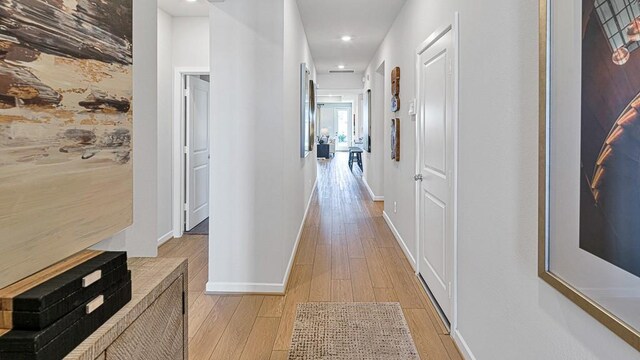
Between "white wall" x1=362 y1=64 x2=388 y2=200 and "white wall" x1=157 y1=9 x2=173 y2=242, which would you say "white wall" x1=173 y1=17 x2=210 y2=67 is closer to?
"white wall" x1=157 y1=9 x2=173 y2=242

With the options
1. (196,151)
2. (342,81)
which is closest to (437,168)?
(196,151)

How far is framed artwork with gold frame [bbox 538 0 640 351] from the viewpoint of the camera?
3.08ft

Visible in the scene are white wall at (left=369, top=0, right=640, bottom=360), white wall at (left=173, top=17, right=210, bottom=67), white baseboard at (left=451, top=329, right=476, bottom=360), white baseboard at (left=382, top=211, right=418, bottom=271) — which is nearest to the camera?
white wall at (left=369, top=0, right=640, bottom=360)

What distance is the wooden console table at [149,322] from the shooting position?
33.5 inches

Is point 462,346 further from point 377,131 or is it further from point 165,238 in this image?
point 377,131

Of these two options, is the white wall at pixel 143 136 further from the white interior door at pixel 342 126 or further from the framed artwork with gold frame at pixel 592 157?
the white interior door at pixel 342 126

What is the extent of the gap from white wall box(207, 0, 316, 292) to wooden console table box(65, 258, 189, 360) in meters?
1.91

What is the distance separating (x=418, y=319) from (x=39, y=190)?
245 centimetres

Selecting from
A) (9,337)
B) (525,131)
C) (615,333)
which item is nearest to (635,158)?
(615,333)

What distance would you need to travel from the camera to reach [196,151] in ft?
17.3

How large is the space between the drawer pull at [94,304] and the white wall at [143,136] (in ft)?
1.59

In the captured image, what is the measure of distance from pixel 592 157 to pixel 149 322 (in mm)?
1222

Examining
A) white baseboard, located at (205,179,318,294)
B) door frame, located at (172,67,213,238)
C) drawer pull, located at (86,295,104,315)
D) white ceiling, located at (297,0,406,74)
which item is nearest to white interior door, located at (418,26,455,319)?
white baseboard, located at (205,179,318,294)

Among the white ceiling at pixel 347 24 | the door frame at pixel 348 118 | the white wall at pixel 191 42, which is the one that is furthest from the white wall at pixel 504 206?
the door frame at pixel 348 118
